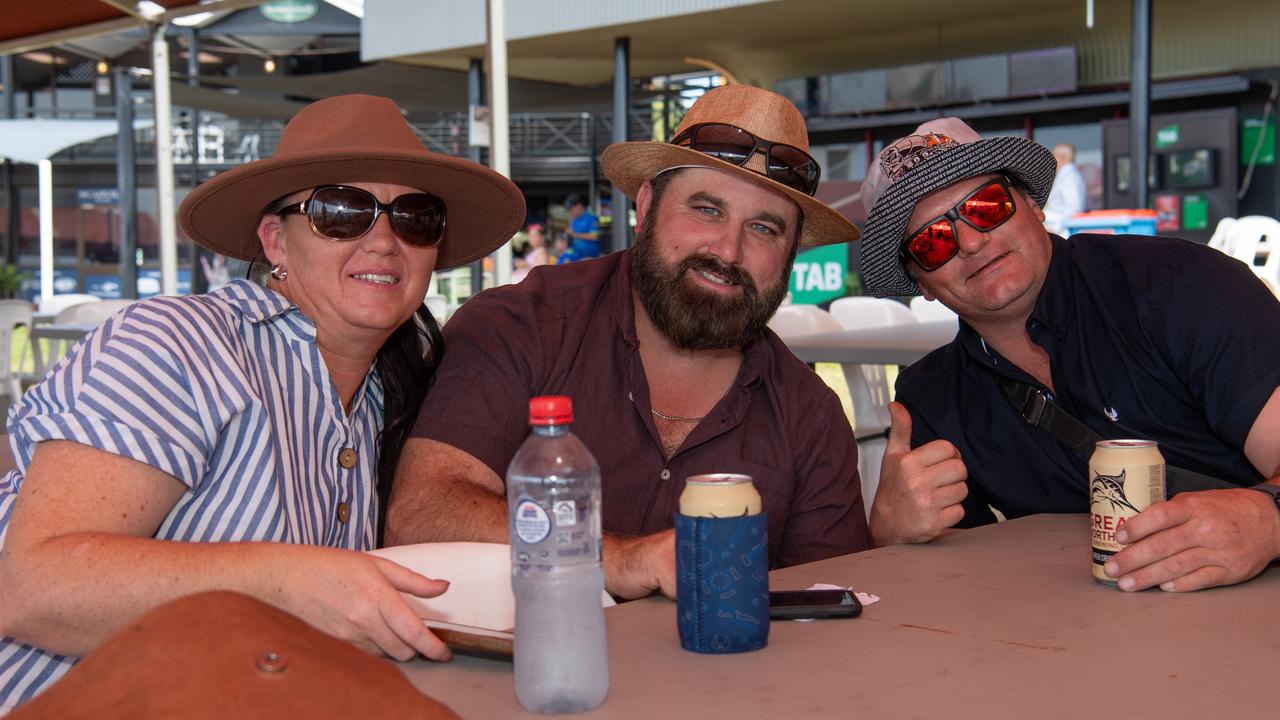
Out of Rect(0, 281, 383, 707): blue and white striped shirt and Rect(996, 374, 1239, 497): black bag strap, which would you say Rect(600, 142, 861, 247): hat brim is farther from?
Rect(0, 281, 383, 707): blue and white striped shirt

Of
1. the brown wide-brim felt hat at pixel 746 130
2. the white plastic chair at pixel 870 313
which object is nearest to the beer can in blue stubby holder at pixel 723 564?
the brown wide-brim felt hat at pixel 746 130

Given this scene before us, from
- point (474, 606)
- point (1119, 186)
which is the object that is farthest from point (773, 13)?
point (474, 606)

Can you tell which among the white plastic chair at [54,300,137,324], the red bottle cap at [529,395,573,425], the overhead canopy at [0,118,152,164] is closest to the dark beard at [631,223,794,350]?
the red bottle cap at [529,395,573,425]

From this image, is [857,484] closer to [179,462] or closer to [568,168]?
[179,462]

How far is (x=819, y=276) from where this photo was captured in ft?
42.8

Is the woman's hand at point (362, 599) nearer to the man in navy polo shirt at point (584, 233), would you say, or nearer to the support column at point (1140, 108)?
the support column at point (1140, 108)

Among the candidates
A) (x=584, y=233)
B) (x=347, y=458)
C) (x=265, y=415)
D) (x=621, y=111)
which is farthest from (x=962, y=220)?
(x=584, y=233)

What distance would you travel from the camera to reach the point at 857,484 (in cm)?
242

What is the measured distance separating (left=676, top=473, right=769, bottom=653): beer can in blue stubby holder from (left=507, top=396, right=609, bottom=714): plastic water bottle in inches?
7.1

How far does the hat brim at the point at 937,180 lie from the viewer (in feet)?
7.85

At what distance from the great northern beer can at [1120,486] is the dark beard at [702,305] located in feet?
3.06

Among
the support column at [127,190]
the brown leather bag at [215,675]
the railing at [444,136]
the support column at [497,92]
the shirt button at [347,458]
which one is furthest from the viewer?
the railing at [444,136]

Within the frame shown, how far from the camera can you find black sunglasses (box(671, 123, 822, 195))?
2473 millimetres

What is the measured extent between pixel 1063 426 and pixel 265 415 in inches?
57.6
